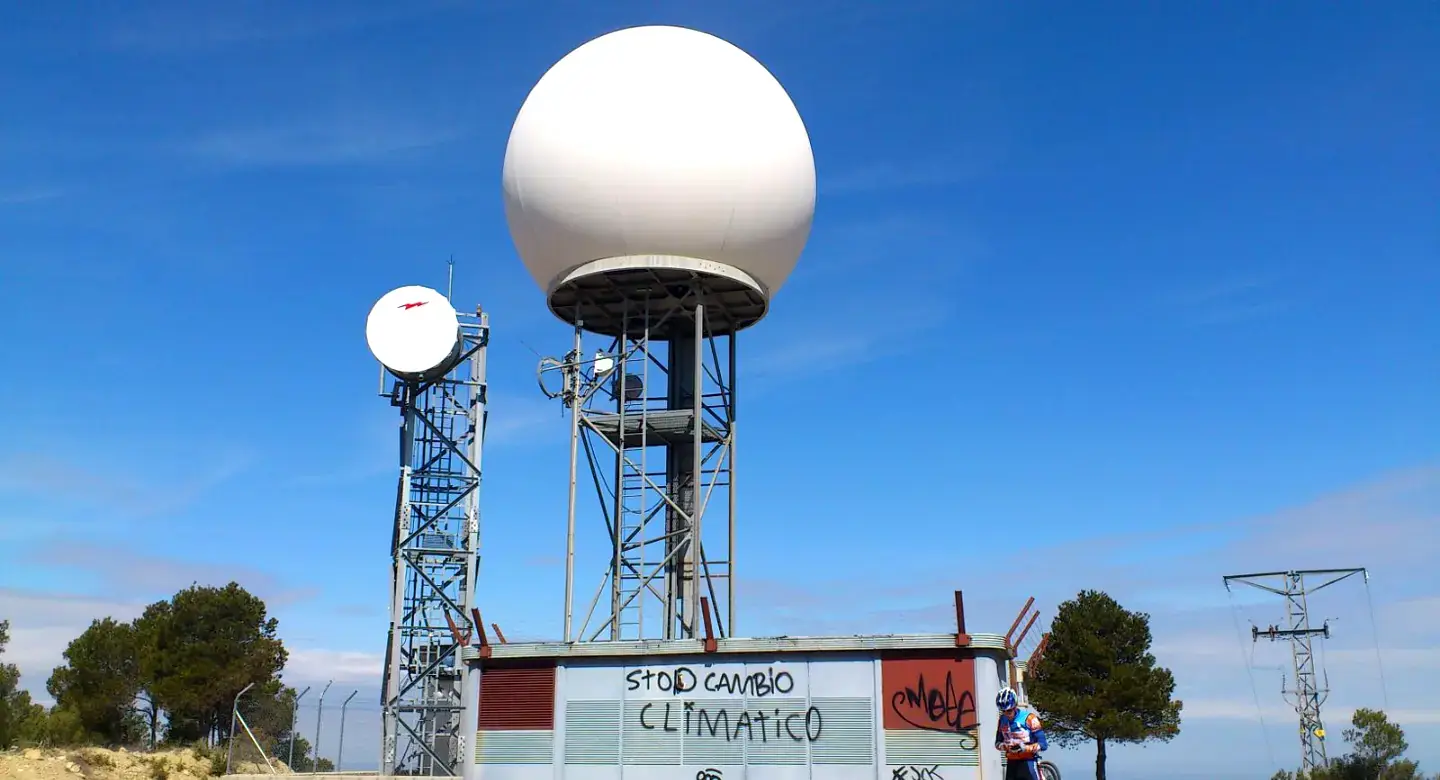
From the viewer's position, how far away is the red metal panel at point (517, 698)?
21.6 metres

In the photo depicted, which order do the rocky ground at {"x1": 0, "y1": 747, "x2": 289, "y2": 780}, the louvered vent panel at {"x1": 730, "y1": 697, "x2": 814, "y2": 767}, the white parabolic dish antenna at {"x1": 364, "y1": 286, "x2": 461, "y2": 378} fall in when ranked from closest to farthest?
the louvered vent panel at {"x1": 730, "y1": 697, "x2": 814, "y2": 767}, the rocky ground at {"x1": 0, "y1": 747, "x2": 289, "y2": 780}, the white parabolic dish antenna at {"x1": 364, "y1": 286, "x2": 461, "y2": 378}

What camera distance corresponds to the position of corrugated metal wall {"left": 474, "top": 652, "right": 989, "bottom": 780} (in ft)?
65.4

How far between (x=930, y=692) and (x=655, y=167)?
1346 cm

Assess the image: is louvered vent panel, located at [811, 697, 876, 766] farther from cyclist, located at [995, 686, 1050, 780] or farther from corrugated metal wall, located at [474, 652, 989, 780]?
cyclist, located at [995, 686, 1050, 780]

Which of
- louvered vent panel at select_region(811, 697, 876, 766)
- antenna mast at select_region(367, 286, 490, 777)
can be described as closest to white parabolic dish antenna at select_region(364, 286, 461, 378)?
antenna mast at select_region(367, 286, 490, 777)

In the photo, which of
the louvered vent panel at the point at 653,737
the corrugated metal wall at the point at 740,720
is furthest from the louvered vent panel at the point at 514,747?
the louvered vent panel at the point at 653,737

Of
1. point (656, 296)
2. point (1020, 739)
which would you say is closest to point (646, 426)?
point (656, 296)

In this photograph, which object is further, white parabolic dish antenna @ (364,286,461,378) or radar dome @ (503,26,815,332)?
white parabolic dish antenna @ (364,286,461,378)

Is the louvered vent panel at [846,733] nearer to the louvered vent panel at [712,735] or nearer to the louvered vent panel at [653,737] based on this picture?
the louvered vent panel at [712,735]

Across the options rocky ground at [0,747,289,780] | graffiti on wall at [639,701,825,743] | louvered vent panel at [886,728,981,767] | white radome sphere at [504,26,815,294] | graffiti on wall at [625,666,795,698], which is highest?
white radome sphere at [504,26,815,294]

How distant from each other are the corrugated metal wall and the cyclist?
3.44 metres

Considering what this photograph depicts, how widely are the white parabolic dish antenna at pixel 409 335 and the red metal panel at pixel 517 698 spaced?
22108 millimetres

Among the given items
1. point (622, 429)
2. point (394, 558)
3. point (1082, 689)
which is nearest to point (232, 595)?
point (394, 558)

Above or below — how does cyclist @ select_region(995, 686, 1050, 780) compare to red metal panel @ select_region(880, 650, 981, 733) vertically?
below
